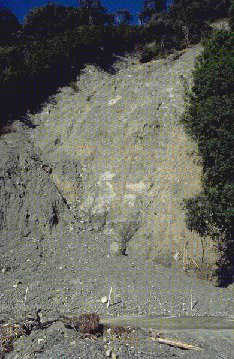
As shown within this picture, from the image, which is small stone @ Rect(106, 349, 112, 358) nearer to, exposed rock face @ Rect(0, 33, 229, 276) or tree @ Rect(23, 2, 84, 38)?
exposed rock face @ Rect(0, 33, 229, 276)

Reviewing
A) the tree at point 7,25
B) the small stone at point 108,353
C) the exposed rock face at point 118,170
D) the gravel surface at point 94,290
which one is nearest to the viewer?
the small stone at point 108,353

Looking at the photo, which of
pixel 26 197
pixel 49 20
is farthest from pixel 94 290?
pixel 49 20

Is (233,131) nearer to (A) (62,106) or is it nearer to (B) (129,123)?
(B) (129,123)

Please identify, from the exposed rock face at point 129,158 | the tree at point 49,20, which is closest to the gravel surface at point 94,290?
the exposed rock face at point 129,158

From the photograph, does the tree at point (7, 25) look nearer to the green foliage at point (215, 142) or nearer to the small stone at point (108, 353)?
the green foliage at point (215, 142)

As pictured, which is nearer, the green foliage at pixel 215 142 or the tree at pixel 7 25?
the green foliage at pixel 215 142

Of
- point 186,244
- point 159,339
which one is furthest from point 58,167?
point 159,339

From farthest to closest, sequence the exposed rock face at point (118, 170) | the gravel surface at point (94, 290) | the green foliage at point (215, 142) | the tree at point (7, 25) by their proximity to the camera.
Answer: the tree at point (7, 25)
the exposed rock face at point (118, 170)
the green foliage at point (215, 142)
the gravel surface at point (94, 290)

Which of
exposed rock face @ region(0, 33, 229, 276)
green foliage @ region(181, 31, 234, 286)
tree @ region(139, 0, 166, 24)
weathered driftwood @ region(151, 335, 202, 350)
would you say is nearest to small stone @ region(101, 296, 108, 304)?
exposed rock face @ region(0, 33, 229, 276)

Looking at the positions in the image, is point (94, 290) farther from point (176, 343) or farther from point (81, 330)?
point (176, 343)
